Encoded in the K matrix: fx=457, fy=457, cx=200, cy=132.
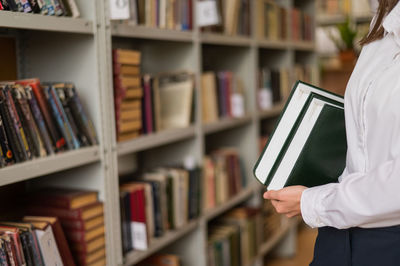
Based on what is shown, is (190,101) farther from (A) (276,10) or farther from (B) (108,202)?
(A) (276,10)

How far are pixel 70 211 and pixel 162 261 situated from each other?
70 centimetres

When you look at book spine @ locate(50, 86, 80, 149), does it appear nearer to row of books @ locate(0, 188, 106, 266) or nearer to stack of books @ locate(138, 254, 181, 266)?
row of books @ locate(0, 188, 106, 266)

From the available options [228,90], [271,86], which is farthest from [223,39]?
[271,86]

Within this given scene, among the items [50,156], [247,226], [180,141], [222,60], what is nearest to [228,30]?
[222,60]

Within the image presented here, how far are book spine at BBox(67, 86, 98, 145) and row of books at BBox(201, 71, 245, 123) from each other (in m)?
0.87

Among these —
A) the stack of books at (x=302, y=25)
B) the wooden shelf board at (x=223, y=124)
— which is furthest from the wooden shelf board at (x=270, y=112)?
the stack of books at (x=302, y=25)

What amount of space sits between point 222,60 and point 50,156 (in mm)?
1656

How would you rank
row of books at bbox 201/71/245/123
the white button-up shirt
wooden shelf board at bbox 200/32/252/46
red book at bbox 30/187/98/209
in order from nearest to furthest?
the white button-up shirt
red book at bbox 30/187/98/209
wooden shelf board at bbox 200/32/252/46
row of books at bbox 201/71/245/123

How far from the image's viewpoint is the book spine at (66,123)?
1.37 meters

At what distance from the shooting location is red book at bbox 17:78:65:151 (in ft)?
4.30

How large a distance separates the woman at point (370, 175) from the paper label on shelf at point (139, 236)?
0.76 metres

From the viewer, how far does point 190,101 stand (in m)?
2.05

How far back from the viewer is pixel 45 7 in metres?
1.31

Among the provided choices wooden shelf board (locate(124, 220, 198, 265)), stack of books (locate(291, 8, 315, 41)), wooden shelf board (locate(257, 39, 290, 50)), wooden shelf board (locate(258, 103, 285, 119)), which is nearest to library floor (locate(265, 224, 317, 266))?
wooden shelf board (locate(258, 103, 285, 119))
